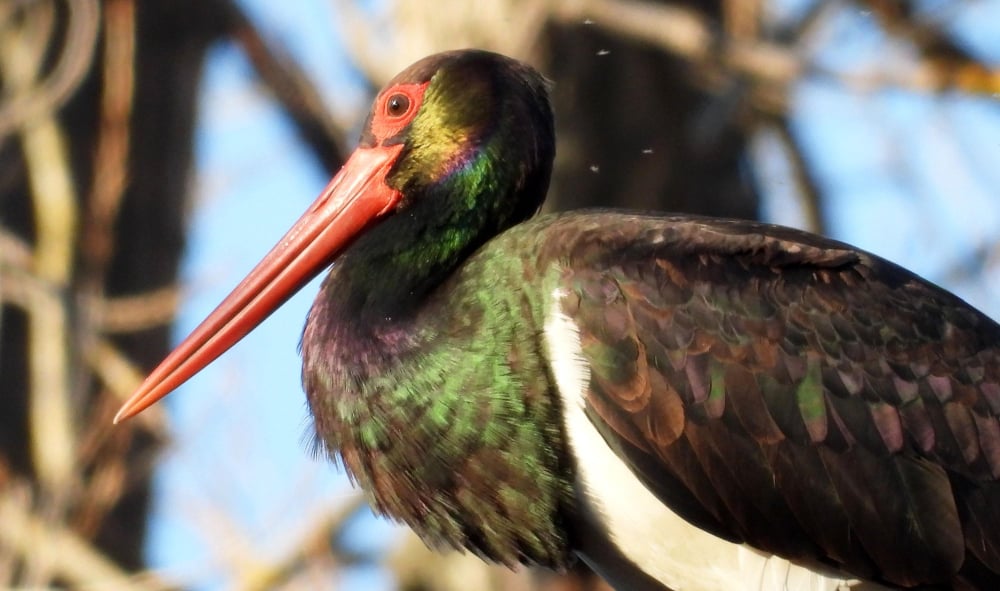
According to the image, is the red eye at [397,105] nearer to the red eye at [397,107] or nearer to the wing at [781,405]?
the red eye at [397,107]

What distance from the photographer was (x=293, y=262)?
17.1ft

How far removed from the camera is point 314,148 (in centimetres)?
944

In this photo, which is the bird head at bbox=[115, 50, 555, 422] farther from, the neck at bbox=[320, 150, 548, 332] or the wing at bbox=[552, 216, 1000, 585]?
the wing at bbox=[552, 216, 1000, 585]

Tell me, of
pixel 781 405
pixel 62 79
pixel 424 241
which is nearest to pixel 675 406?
pixel 781 405

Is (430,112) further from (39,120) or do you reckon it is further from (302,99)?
(302,99)

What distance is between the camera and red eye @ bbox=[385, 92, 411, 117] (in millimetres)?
5230

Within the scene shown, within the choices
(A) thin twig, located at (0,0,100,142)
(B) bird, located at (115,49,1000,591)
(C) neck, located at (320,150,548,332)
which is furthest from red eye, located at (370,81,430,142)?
(A) thin twig, located at (0,0,100,142)

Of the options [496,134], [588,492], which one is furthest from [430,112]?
[588,492]

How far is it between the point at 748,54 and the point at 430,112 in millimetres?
2748

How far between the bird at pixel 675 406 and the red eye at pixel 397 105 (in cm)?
52

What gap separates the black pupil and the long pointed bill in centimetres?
10

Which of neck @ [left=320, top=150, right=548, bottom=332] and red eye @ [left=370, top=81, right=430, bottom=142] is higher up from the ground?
red eye @ [left=370, top=81, right=430, bottom=142]

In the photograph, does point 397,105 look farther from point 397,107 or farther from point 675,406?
point 675,406

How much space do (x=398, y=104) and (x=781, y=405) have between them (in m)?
1.34
